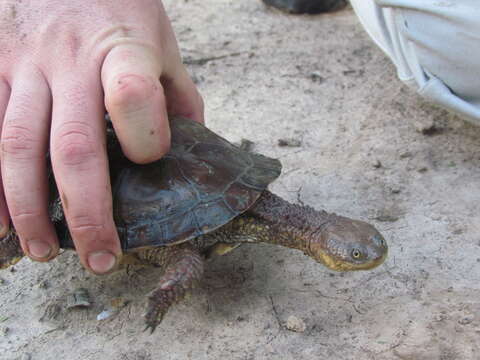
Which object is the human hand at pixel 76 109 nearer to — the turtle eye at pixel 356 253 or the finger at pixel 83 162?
the finger at pixel 83 162

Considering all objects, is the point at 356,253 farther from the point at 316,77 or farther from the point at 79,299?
the point at 316,77

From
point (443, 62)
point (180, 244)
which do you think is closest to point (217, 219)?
point (180, 244)

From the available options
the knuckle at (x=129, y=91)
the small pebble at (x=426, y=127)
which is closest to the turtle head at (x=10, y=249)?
the knuckle at (x=129, y=91)

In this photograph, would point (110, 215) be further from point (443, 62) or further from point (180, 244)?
point (443, 62)

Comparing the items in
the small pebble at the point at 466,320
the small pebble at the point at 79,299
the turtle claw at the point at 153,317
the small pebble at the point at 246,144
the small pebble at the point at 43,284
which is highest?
the turtle claw at the point at 153,317

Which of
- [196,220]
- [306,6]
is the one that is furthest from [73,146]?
[306,6]

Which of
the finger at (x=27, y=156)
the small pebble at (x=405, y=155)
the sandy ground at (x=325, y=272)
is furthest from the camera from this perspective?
the small pebble at (x=405, y=155)
